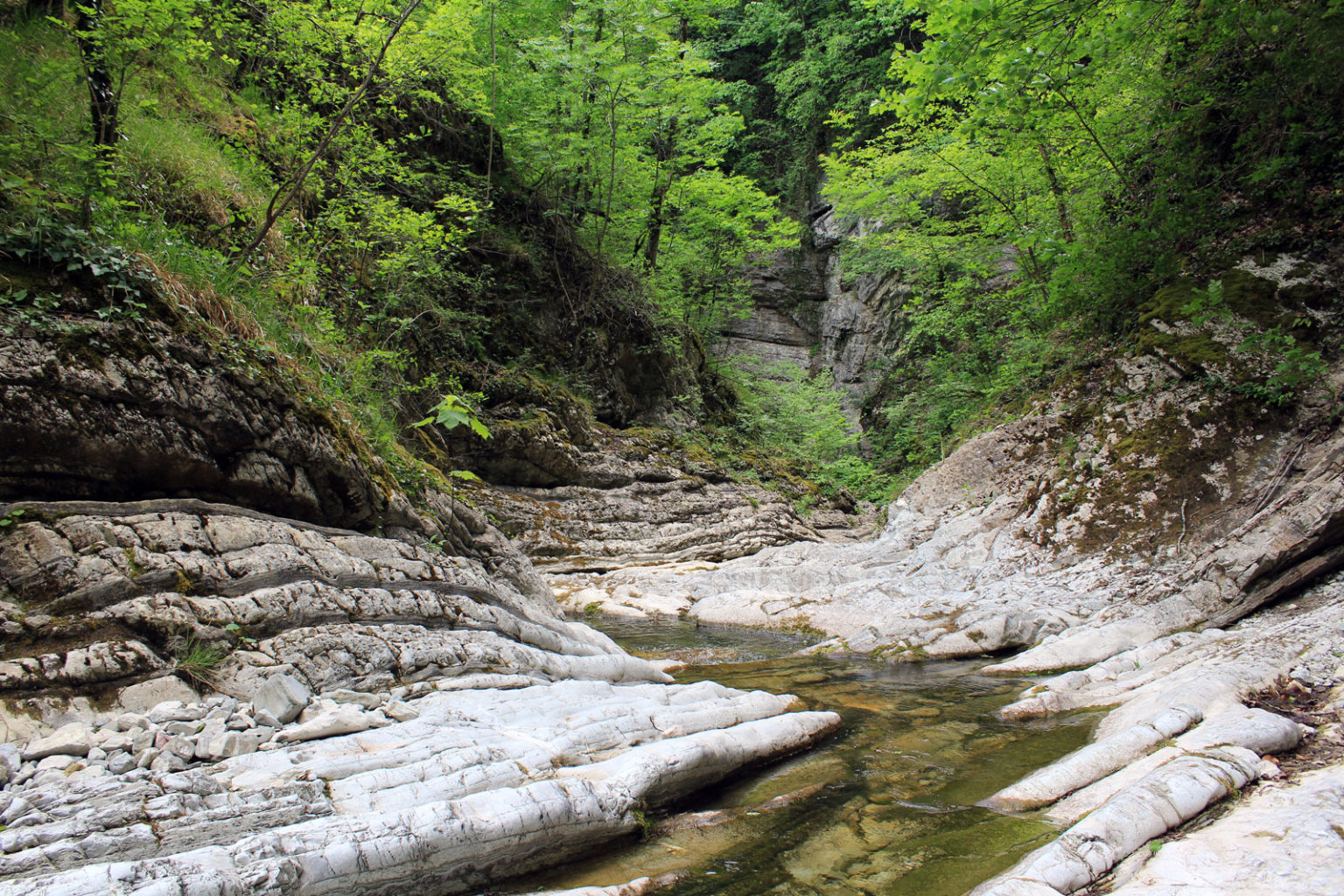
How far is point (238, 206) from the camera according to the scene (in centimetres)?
728

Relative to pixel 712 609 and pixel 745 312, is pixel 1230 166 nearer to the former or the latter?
pixel 712 609

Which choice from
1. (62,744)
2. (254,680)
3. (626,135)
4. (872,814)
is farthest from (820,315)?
(62,744)

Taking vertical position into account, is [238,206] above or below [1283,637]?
above

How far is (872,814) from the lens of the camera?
→ 13.5ft

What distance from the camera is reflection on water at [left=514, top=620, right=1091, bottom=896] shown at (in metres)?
3.33

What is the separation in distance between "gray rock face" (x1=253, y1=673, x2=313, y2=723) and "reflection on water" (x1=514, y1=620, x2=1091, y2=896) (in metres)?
1.78

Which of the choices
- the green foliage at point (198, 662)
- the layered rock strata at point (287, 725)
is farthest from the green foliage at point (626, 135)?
the green foliage at point (198, 662)

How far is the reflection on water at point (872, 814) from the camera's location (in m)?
3.33

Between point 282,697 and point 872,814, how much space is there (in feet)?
12.5

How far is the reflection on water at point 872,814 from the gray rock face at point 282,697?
178cm

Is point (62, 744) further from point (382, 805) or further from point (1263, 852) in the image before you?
point (1263, 852)

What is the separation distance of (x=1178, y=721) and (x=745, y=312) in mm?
23459

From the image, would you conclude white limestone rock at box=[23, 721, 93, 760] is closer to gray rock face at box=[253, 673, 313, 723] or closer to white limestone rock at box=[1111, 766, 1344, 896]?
gray rock face at box=[253, 673, 313, 723]

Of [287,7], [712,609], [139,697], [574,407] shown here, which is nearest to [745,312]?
[574,407]
